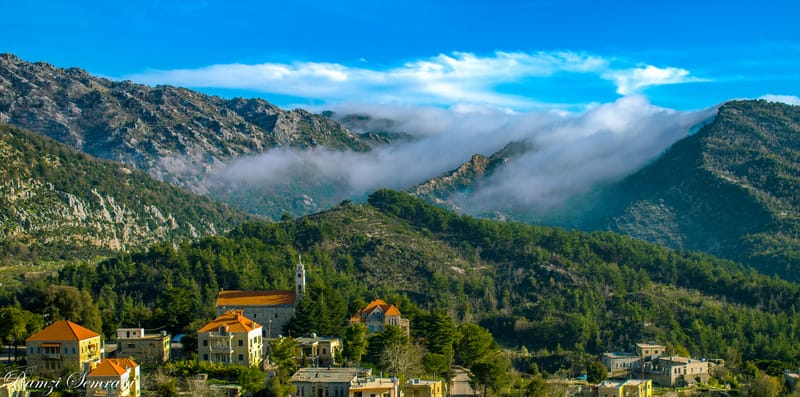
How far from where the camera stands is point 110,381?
185ft

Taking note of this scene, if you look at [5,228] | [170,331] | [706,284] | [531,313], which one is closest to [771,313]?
[706,284]

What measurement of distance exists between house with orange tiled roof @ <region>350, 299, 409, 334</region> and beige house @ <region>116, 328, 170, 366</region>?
17.8 metres

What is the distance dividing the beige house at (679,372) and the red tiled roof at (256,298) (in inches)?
1291

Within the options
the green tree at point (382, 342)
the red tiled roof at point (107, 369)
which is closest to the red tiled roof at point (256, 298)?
the green tree at point (382, 342)

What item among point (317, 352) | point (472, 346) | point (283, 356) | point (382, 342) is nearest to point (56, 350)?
point (283, 356)

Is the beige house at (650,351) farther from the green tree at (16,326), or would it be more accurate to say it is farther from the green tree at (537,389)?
Result: the green tree at (16,326)

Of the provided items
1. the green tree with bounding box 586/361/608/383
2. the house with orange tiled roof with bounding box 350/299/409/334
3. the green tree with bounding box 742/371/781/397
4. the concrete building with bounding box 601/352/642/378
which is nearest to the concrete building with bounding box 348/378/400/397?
the house with orange tiled roof with bounding box 350/299/409/334

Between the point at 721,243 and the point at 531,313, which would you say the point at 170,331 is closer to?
the point at 531,313

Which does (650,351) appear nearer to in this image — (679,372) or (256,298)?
(679,372)

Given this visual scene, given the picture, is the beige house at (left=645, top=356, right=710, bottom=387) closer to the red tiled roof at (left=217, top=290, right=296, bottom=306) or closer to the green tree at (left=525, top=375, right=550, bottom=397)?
the green tree at (left=525, top=375, right=550, bottom=397)

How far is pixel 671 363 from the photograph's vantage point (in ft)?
276

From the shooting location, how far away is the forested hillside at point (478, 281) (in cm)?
10019

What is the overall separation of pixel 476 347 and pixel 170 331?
79.3ft

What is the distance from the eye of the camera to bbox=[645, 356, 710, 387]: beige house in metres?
82.6
